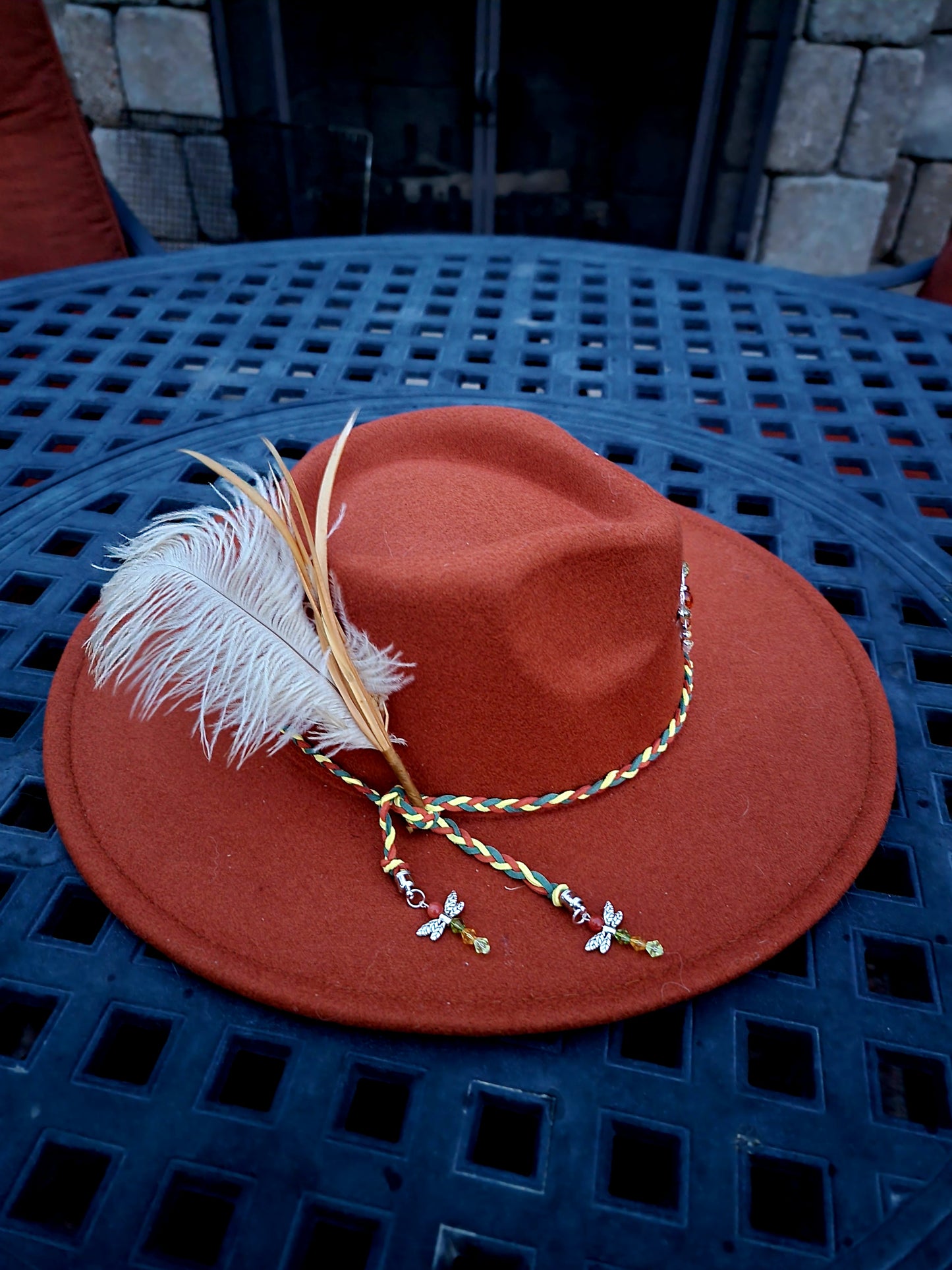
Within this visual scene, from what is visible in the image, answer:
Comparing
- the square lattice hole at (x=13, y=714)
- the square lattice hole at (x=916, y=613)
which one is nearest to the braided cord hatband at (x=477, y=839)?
the square lattice hole at (x=13, y=714)

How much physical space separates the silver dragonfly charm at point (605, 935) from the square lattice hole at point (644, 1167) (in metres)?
0.21

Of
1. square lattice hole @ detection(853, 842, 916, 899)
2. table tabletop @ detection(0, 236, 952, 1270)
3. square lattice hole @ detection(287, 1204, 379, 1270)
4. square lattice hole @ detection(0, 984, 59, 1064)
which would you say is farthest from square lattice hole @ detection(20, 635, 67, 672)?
square lattice hole @ detection(853, 842, 916, 899)

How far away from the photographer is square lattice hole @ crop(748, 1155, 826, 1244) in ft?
3.37

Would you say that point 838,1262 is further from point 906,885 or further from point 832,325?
point 832,325

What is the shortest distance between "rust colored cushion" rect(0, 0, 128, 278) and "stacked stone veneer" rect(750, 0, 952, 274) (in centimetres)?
354

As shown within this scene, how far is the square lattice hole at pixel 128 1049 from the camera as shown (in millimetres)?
1151

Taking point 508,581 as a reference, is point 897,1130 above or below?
below

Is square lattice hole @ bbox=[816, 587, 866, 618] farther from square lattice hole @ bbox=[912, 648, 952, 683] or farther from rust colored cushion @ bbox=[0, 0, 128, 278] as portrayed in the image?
rust colored cushion @ bbox=[0, 0, 128, 278]

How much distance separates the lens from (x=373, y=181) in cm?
577

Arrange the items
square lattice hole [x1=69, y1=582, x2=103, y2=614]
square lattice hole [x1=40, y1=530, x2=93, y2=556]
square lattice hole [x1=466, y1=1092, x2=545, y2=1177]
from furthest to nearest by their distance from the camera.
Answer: square lattice hole [x1=40, y1=530, x2=93, y2=556]
square lattice hole [x1=69, y1=582, x2=103, y2=614]
square lattice hole [x1=466, y1=1092, x2=545, y2=1177]

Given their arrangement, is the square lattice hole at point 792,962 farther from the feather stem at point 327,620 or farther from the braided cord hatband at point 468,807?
the feather stem at point 327,620

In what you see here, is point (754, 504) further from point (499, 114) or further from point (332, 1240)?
point (499, 114)

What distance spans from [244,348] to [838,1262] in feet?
8.38

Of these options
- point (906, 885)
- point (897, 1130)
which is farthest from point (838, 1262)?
point (906, 885)
